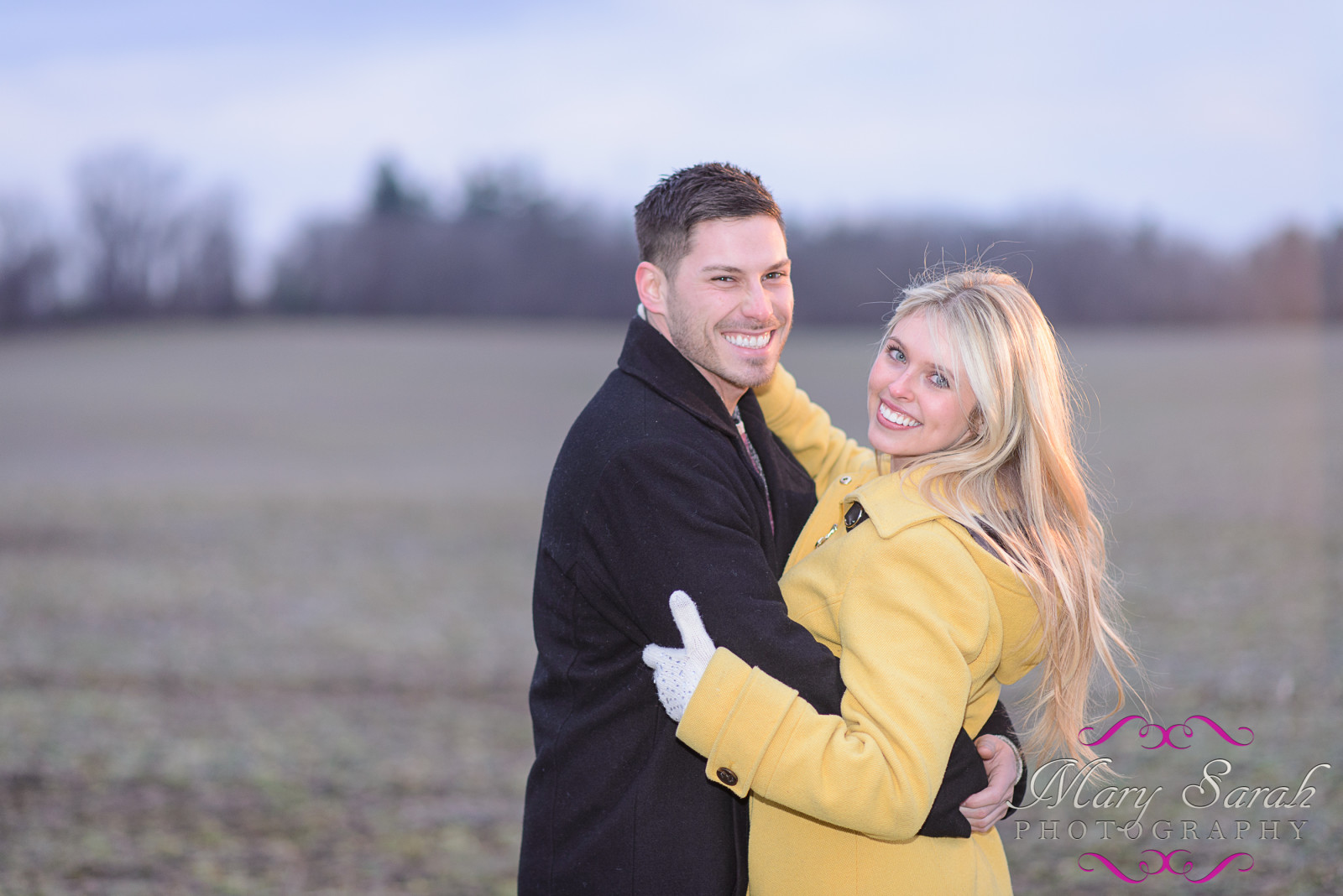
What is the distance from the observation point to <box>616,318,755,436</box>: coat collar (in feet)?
7.88

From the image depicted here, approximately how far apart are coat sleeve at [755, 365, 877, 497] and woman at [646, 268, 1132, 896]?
52 cm

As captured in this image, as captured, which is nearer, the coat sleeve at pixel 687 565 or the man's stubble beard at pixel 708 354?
the coat sleeve at pixel 687 565

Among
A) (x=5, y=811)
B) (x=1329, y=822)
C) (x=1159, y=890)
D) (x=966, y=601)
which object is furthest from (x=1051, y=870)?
(x=5, y=811)

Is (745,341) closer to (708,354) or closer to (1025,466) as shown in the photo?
(708,354)

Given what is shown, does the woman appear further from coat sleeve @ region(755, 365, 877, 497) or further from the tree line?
the tree line

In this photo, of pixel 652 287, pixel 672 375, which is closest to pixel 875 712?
pixel 672 375

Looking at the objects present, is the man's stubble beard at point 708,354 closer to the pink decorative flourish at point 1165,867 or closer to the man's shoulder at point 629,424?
the man's shoulder at point 629,424

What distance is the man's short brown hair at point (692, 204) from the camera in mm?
2488

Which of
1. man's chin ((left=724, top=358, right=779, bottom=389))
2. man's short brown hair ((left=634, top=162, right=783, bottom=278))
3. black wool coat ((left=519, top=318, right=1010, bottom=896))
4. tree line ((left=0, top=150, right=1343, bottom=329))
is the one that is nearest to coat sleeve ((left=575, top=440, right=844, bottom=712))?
black wool coat ((left=519, top=318, right=1010, bottom=896))

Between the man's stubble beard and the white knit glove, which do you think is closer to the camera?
the white knit glove

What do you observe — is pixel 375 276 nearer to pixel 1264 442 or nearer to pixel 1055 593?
pixel 1264 442

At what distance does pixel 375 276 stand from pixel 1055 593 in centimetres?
5451

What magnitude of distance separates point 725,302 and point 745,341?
10 centimetres

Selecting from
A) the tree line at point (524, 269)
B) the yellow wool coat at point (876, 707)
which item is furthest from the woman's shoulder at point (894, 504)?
the tree line at point (524, 269)
